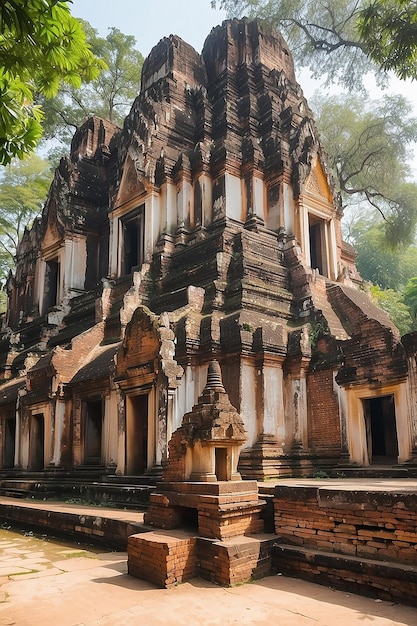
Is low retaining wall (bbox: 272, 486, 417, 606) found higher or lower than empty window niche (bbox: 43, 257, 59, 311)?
lower

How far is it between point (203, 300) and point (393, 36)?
260 inches

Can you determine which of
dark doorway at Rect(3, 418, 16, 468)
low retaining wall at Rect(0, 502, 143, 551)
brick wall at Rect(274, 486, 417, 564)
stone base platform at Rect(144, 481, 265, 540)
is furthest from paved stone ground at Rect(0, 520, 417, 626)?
dark doorway at Rect(3, 418, 16, 468)

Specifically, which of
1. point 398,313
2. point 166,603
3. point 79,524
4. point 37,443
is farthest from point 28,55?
point 398,313

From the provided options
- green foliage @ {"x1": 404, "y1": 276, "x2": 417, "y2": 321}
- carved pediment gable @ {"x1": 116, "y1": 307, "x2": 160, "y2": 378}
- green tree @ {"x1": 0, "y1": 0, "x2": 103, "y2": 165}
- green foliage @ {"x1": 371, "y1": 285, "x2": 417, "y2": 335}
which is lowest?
carved pediment gable @ {"x1": 116, "y1": 307, "x2": 160, "y2": 378}

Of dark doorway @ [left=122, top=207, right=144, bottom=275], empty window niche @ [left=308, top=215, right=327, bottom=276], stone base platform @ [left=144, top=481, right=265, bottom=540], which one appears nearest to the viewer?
stone base platform @ [left=144, top=481, right=265, bottom=540]

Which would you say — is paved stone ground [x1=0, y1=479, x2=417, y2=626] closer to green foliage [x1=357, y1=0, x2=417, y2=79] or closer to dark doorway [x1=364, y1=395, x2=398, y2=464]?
dark doorway [x1=364, y1=395, x2=398, y2=464]

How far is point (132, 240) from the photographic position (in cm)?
1936

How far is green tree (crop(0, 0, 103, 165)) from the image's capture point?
11.6 ft

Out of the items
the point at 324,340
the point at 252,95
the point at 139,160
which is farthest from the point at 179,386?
the point at 252,95

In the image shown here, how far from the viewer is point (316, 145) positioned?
17188 mm

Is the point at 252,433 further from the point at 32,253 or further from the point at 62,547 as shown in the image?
the point at 32,253

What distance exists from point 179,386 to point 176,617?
6.53m

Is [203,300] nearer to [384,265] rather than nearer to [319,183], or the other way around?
[319,183]

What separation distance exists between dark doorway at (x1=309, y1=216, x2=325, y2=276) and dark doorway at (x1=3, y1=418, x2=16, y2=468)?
34.7 ft
